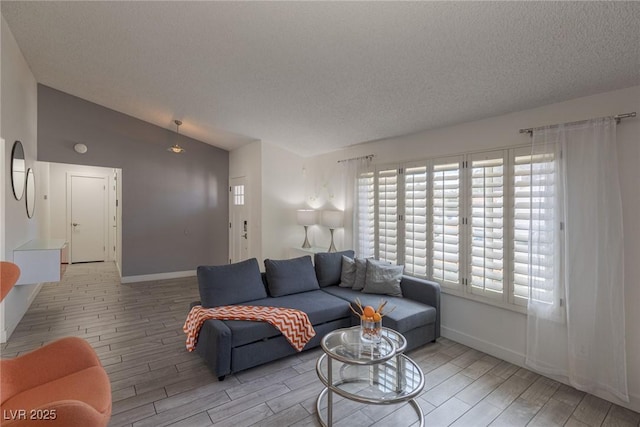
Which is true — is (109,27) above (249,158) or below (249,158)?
above

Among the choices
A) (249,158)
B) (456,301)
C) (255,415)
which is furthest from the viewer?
(249,158)

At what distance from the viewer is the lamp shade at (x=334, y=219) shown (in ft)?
15.5

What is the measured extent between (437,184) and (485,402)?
7.06 ft

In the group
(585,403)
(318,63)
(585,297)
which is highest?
(318,63)

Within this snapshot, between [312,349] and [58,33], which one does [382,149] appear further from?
[58,33]

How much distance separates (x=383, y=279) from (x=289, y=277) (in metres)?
1.11

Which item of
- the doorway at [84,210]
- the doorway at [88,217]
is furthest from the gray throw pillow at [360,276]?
the doorway at [88,217]

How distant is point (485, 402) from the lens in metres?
2.29

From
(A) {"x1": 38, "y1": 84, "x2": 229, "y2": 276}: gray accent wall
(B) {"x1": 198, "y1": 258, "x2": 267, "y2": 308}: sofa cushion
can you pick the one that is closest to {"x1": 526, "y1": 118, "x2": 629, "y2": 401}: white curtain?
(B) {"x1": 198, "y1": 258, "x2": 267, "y2": 308}: sofa cushion

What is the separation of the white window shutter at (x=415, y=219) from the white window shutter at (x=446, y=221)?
0.11 m

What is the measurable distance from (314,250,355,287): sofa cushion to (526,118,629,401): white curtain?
212 centimetres

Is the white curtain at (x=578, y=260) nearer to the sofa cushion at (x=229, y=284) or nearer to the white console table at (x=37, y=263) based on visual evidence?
the sofa cushion at (x=229, y=284)

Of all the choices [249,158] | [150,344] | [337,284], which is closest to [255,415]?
[150,344]

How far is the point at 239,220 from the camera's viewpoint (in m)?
6.22
